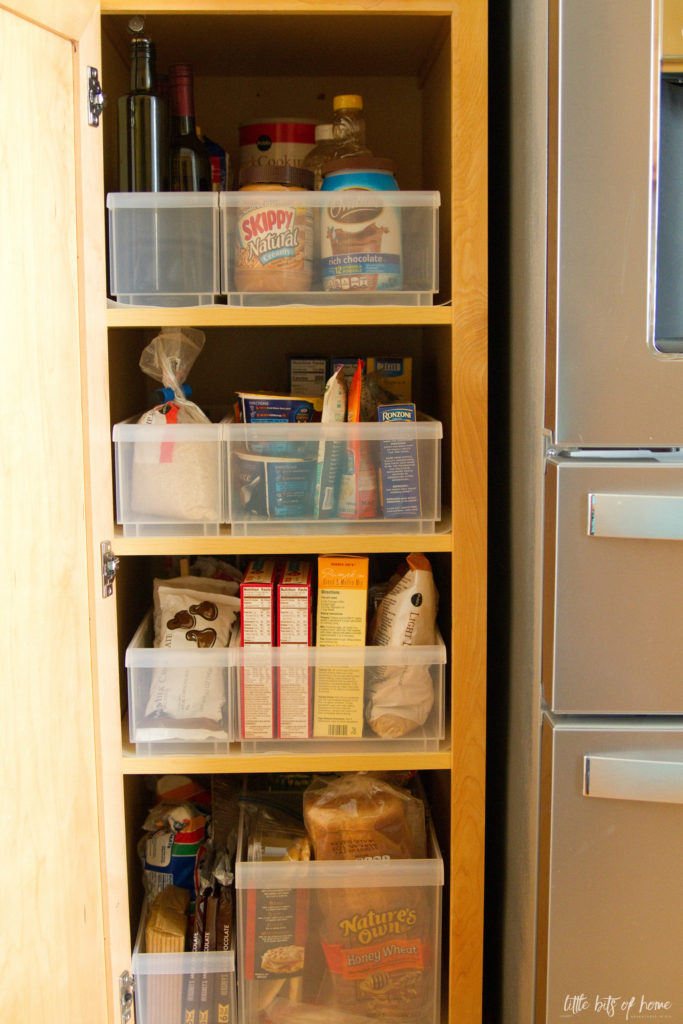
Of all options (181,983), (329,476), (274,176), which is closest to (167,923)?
(181,983)

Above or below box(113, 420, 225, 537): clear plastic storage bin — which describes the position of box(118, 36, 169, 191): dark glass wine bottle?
above

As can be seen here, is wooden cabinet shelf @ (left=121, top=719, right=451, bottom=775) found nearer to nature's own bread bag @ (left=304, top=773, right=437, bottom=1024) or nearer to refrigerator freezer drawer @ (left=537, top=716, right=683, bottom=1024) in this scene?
nature's own bread bag @ (left=304, top=773, right=437, bottom=1024)

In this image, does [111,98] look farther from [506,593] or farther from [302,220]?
[506,593]

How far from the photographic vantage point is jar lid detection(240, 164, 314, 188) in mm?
1180

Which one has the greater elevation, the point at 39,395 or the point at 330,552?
the point at 39,395

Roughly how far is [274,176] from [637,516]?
0.62 m

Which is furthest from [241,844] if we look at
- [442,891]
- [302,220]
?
[302,220]

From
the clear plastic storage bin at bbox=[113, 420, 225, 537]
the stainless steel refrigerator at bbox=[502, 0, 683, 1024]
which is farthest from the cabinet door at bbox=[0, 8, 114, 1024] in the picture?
the stainless steel refrigerator at bbox=[502, 0, 683, 1024]

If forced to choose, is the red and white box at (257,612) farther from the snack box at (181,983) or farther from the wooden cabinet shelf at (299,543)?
the snack box at (181,983)

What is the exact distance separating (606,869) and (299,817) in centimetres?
52

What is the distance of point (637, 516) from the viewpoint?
97cm

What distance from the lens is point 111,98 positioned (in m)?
1.32

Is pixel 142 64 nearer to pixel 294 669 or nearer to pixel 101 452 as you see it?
pixel 101 452

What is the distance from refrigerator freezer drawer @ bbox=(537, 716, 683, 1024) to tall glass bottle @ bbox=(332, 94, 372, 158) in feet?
2.60
